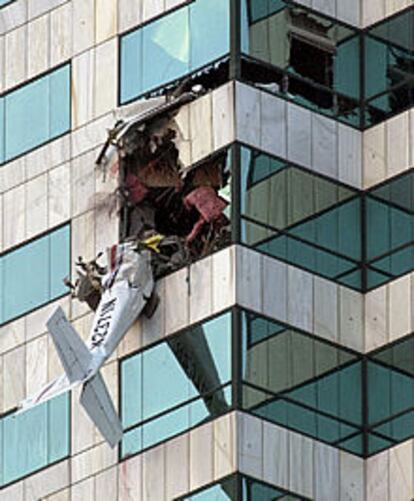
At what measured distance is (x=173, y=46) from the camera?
80312mm

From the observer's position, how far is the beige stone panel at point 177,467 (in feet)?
252

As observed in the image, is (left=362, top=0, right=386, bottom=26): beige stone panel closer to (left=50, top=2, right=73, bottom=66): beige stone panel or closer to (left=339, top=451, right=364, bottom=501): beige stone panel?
(left=50, top=2, right=73, bottom=66): beige stone panel

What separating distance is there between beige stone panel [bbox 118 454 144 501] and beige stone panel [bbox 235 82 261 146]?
5.86 meters

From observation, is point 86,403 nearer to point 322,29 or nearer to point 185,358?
point 185,358

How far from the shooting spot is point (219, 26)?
260 feet

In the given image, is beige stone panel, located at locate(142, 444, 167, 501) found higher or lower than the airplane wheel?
lower

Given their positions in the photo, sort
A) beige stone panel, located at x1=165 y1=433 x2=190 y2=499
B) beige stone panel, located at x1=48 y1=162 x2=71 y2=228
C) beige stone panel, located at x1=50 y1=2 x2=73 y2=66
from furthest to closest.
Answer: beige stone panel, located at x1=50 y1=2 x2=73 y2=66
beige stone panel, located at x1=48 y1=162 x2=71 y2=228
beige stone panel, located at x1=165 y1=433 x2=190 y2=499

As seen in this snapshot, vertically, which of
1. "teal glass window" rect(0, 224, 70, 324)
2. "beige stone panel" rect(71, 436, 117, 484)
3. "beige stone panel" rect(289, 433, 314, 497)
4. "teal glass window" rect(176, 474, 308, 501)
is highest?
"teal glass window" rect(0, 224, 70, 324)

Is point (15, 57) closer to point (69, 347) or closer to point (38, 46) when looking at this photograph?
point (38, 46)

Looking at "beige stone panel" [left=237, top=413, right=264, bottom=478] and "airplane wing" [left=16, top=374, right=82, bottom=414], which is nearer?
"beige stone panel" [left=237, top=413, right=264, bottom=478]

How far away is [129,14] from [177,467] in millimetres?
9211

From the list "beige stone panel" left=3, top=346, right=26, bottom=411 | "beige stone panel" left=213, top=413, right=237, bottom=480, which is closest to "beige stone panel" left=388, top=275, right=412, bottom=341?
"beige stone panel" left=213, top=413, right=237, bottom=480

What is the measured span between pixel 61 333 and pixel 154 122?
492 centimetres

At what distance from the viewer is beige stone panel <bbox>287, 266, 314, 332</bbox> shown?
77.9m
